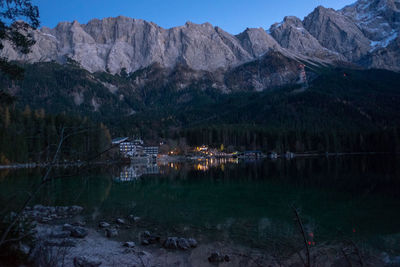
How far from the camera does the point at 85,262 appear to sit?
37.3 feet

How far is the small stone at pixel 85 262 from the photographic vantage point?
443 inches

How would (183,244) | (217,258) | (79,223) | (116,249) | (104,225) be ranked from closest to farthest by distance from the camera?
(217,258)
(116,249)
(183,244)
(104,225)
(79,223)

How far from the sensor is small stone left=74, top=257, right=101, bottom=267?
1125cm

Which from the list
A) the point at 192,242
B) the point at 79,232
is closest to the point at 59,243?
the point at 79,232

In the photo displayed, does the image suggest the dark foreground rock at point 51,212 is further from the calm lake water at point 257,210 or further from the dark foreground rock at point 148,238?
the dark foreground rock at point 148,238

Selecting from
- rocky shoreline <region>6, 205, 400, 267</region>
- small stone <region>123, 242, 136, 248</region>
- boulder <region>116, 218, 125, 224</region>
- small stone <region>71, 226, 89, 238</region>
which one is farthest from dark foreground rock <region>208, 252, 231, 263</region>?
boulder <region>116, 218, 125, 224</region>

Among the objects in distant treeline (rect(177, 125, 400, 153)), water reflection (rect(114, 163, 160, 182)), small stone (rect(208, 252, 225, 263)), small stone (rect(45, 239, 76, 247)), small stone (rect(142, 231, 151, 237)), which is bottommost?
small stone (rect(208, 252, 225, 263))

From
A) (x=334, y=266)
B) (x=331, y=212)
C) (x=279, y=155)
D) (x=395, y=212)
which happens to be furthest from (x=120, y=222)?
(x=279, y=155)

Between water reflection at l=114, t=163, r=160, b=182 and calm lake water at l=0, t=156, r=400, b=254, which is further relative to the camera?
water reflection at l=114, t=163, r=160, b=182

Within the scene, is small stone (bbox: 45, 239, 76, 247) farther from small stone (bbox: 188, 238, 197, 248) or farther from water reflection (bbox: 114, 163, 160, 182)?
water reflection (bbox: 114, 163, 160, 182)

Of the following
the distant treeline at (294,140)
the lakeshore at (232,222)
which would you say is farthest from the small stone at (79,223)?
the distant treeline at (294,140)

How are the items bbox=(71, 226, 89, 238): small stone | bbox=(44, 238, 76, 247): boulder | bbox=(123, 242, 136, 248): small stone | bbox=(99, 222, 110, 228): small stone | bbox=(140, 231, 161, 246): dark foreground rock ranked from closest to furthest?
bbox=(44, 238, 76, 247): boulder, bbox=(123, 242, 136, 248): small stone, bbox=(140, 231, 161, 246): dark foreground rock, bbox=(71, 226, 89, 238): small stone, bbox=(99, 222, 110, 228): small stone

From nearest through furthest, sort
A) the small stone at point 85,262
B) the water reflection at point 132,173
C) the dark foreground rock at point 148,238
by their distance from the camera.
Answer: the small stone at point 85,262
the dark foreground rock at point 148,238
the water reflection at point 132,173

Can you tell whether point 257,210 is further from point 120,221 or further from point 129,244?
point 129,244
